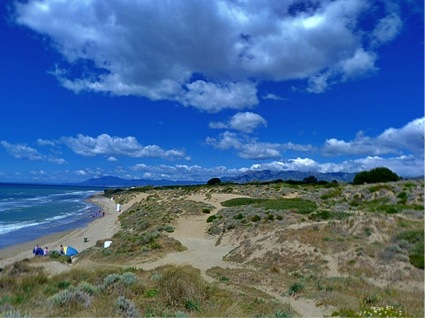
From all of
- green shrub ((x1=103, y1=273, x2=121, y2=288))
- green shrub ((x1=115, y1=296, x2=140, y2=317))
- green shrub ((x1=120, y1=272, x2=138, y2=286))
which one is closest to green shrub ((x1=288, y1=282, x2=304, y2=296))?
green shrub ((x1=120, y1=272, x2=138, y2=286))

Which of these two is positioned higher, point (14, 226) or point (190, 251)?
point (190, 251)

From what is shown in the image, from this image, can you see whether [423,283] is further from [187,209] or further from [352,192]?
[187,209]

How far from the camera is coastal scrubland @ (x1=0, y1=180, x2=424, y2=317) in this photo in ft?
28.8

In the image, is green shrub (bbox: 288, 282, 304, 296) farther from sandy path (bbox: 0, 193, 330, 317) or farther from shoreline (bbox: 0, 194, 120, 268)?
shoreline (bbox: 0, 194, 120, 268)

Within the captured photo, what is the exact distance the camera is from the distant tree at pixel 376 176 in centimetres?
5197

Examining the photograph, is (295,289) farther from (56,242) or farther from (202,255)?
(56,242)

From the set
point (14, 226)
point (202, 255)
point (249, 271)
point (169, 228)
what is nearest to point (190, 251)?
point (202, 255)

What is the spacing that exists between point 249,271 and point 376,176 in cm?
4258

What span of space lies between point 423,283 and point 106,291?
12381 mm

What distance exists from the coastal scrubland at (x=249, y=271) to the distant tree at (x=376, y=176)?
1913cm

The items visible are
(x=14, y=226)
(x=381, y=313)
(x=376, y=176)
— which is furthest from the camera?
(x=376, y=176)

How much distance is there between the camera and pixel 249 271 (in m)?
16.5

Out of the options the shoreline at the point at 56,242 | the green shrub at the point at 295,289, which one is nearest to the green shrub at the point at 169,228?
the shoreline at the point at 56,242

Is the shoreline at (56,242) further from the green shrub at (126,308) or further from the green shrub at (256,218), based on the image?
the green shrub at (126,308)
